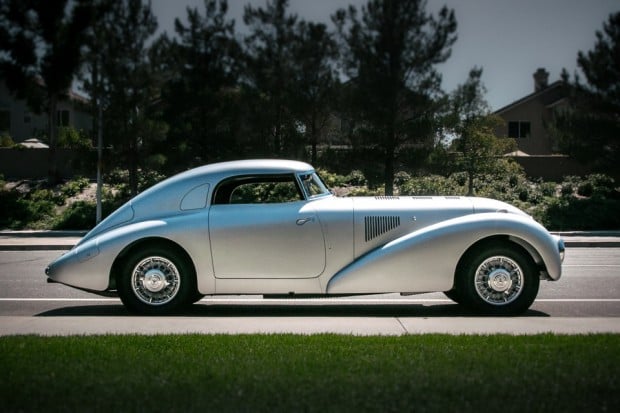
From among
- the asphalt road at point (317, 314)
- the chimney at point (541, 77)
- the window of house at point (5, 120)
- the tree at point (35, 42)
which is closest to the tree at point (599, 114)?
the asphalt road at point (317, 314)

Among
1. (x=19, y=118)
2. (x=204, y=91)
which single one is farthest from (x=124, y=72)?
(x=19, y=118)

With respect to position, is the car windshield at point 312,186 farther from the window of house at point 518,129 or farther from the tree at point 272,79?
the window of house at point 518,129

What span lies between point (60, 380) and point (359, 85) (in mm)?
24422

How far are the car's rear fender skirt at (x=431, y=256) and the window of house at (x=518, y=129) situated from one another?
46.6m

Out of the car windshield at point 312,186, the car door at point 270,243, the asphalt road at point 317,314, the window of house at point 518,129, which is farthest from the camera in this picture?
the window of house at point 518,129

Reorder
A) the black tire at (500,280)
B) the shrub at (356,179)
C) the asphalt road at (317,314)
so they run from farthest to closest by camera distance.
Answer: the shrub at (356,179) → the black tire at (500,280) → the asphalt road at (317,314)

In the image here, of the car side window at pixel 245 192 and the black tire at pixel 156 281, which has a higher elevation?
the car side window at pixel 245 192

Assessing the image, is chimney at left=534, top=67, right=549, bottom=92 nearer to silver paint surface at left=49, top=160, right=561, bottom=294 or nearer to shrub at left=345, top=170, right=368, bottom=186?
shrub at left=345, top=170, right=368, bottom=186

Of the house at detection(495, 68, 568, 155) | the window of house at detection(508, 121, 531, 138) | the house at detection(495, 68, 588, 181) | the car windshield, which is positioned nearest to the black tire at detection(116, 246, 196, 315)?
the car windshield

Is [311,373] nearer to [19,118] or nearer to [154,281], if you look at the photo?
[154,281]

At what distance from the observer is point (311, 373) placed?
208 inches

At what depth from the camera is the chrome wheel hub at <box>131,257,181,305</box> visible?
8.23 m

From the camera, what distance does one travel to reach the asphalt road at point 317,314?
23.4 ft

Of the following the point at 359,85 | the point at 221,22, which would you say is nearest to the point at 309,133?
the point at 359,85
